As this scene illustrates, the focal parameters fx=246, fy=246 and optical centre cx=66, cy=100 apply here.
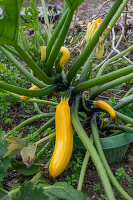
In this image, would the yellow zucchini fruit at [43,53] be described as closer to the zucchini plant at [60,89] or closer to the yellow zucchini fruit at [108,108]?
the zucchini plant at [60,89]

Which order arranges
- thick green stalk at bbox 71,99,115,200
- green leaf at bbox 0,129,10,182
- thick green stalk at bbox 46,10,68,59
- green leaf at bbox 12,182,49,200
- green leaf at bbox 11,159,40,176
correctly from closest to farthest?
green leaf at bbox 12,182,49,200 → green leaf at bbox 0,129,10,182 → thick green stalk at bbox 71,99,115,200 → thick green stalk at bbox 46,10,68,59 → green leaf at bbox 11,159,40,176

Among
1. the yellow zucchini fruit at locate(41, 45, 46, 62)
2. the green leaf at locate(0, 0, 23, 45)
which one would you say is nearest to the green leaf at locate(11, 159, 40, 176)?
the yellow zucchini fruit at locate(41, 45, 46, 62)

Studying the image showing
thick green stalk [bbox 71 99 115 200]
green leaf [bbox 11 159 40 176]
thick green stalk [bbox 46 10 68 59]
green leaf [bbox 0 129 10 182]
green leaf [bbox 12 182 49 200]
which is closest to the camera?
green leaf [bbox 12 182 49 200]

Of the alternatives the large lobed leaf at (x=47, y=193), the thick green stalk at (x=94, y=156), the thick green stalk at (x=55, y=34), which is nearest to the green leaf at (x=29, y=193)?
the large lobed leaf at (x=47, y=193)

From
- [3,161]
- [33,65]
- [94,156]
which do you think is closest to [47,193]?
[3,161]

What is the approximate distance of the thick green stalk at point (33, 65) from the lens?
1.01m

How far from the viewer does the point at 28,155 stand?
1176 millimetres

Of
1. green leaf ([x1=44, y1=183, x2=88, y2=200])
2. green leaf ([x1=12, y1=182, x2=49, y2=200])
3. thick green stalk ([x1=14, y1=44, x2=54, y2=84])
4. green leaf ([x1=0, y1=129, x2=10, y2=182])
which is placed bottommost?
green leaf ([x1=44, y1=183, x2=88, y2=200])

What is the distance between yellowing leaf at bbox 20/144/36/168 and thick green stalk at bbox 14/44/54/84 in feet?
1.12

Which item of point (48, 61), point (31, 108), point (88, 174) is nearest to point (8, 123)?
point (31, 108)

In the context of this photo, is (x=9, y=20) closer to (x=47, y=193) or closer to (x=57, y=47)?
(x=57, y=47)

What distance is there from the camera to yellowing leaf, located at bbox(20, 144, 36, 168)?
3.78 ft

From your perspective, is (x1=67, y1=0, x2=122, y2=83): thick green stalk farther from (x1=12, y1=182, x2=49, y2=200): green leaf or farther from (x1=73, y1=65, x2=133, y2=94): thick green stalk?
(x1=12, y1=182, x2=49, y2=200): green leaf

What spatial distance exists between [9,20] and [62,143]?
64 centimetres
